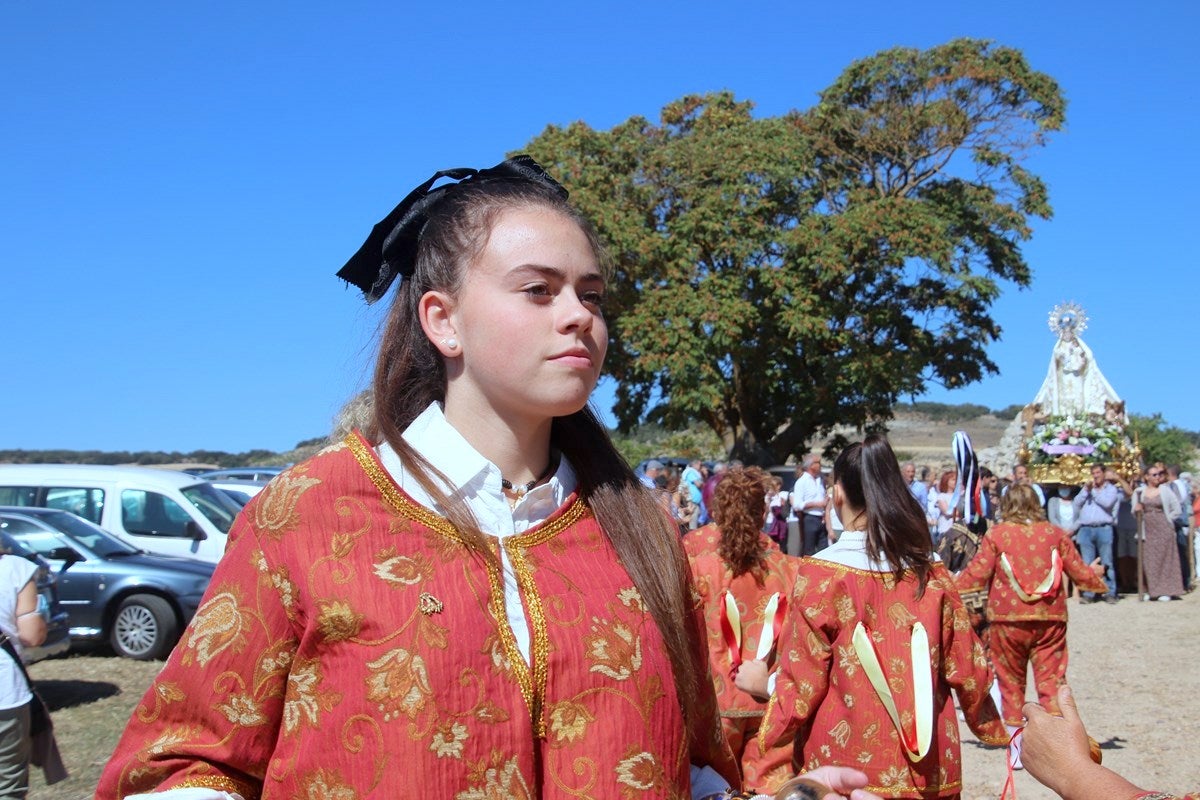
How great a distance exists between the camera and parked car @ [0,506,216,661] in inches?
431

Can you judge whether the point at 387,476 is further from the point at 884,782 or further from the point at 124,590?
the point at 124,590

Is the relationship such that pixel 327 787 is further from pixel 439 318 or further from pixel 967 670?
pixel 967 670

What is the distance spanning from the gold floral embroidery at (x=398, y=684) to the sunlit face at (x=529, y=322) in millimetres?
496

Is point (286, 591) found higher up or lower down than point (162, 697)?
higher up

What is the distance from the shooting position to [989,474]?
1819 centimetres

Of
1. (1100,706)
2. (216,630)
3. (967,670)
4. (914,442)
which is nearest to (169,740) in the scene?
(216,630)

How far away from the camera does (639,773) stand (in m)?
1.87

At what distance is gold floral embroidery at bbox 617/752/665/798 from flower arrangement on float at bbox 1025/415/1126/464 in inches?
799

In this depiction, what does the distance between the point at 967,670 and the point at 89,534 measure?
9.65 m

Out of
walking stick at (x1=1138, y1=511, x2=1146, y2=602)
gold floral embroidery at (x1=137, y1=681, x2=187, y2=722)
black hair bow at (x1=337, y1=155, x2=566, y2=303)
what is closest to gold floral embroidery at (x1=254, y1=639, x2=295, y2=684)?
gold floral embroidery at (x1=137, y1=681, x2=187, y2=722)

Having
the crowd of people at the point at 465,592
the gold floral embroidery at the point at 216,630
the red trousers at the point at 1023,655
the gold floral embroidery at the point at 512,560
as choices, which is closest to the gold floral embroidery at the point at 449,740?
the crowd of people at the point at 465,592

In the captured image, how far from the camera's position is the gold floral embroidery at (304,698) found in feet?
5.83

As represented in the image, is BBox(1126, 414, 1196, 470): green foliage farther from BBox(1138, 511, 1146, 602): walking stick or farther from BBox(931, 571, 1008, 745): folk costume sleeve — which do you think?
BBox(931, 571, 1008, 745): folk costume sleeve

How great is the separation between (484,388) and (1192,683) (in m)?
10.6
